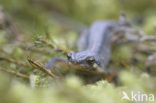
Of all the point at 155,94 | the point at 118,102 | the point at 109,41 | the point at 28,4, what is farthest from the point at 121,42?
the point at 28,4

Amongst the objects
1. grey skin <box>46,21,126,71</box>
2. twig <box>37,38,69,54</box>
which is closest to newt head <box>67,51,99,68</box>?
grey skin <box>46,21,126,71</box>

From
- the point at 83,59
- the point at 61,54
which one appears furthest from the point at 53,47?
the point at 83,59

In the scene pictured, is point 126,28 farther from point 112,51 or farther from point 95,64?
point 95,64

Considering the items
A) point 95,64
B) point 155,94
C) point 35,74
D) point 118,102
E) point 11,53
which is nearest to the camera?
point 118,102

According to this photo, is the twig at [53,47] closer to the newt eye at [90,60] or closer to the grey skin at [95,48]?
the grey skin at [95,48]

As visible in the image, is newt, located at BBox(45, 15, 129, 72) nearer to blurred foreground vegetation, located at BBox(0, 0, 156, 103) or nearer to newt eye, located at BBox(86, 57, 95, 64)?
newt eye, located at BBox(86, 57, 95, 64)

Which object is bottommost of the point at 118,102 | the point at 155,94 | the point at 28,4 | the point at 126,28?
the point at 118,102

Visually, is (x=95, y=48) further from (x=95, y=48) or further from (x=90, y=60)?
(x=90, y=60)
